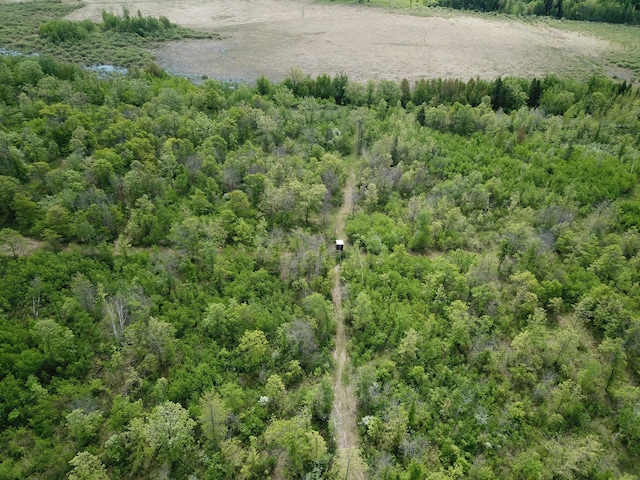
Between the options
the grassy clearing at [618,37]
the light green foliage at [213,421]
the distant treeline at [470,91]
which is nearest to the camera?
the light green foliage at [213,421]

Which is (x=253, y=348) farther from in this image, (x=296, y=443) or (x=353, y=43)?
(x=353, y=43)

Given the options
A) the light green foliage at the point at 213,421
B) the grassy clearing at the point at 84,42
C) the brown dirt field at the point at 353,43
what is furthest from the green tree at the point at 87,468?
the grassy clearing at the point at 84,42

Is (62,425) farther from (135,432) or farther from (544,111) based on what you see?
(544,111)

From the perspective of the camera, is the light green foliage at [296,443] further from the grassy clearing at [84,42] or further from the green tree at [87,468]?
the grassy clearing at [84,42]

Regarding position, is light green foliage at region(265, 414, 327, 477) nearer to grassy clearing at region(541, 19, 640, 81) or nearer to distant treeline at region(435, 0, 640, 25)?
grassy clearing at region(541, 19, 640, 81)

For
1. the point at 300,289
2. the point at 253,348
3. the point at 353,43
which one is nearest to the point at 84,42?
the point at 353,43

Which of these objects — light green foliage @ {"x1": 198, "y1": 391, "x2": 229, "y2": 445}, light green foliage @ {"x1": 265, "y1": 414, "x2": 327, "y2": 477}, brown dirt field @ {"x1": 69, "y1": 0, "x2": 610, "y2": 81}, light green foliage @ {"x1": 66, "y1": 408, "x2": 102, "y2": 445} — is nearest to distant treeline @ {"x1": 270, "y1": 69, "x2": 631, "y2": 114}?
brown dirt field @ {"x1": 69, "y1": 0, "x2": 610, "y2": 81}
